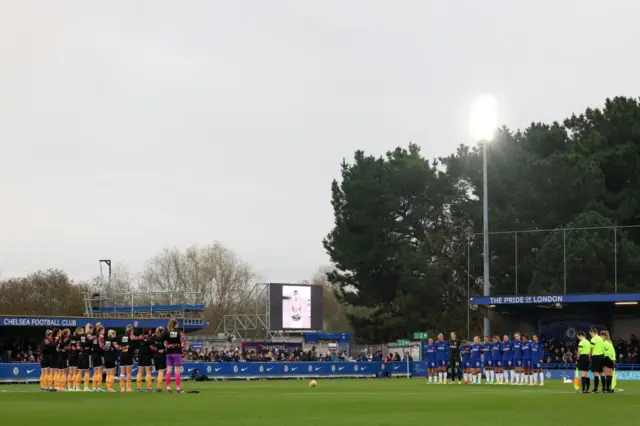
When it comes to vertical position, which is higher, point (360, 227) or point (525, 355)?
point (360, 227)

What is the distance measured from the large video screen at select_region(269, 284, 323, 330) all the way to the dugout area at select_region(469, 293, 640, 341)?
52.3 ft

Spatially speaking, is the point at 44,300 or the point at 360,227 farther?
the point at 44,300

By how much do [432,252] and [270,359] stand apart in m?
21.2

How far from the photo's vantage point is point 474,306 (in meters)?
55.2

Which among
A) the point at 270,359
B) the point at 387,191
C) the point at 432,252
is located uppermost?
the point at 387,191

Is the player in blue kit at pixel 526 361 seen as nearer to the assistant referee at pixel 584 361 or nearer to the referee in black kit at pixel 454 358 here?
the referee in black kit at pixel 454 358

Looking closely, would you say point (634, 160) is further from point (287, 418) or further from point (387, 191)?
point (287, 418)

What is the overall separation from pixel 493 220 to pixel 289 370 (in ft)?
72.6

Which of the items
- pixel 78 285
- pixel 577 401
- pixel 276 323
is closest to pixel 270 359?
pixel 276 323

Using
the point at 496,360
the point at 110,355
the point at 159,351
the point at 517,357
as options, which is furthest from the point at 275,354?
the point at 159,351

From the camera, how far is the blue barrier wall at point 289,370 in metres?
45.8

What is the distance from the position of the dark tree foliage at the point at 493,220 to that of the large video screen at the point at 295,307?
807 cm

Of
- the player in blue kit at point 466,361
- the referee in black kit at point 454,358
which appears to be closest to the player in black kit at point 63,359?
the player in blue kit at point 466,361

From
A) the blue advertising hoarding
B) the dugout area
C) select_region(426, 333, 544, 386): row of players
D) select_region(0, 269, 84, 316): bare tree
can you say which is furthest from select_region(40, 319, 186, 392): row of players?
select_region(0, 269, 84, 316): bare tree
